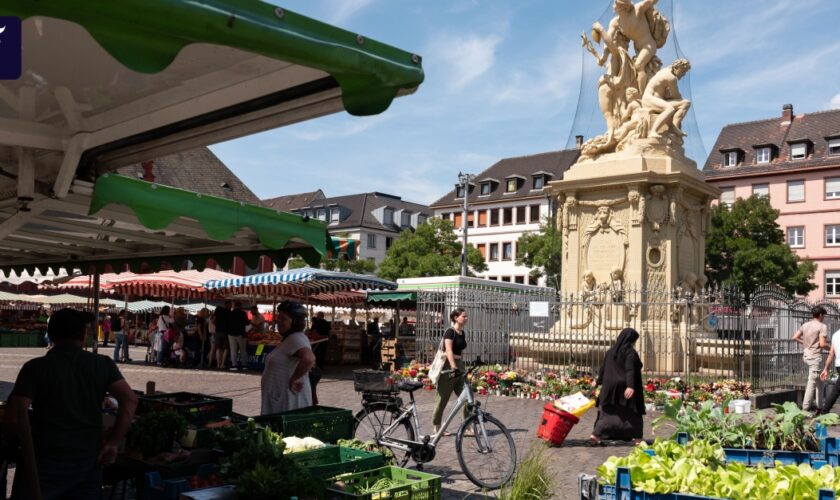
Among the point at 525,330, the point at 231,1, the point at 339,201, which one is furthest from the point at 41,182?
the point at 339,201

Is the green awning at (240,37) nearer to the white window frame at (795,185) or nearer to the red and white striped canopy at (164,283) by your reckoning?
the red and white striped canopy at (164,283)

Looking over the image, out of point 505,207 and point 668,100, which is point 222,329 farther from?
point 505,207

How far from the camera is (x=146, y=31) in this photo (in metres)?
2.54

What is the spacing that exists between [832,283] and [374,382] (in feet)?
195

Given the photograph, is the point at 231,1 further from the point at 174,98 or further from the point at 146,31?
the point at 174,98

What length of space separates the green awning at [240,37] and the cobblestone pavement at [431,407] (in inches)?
139

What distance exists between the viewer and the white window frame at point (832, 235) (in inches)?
2312

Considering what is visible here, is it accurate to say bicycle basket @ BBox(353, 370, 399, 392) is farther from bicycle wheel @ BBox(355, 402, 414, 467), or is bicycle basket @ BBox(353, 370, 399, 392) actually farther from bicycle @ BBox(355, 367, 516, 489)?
bicycle wheel @ BBox(355, 402, 414, 467)

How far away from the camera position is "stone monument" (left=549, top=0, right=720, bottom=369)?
17078 millimetres

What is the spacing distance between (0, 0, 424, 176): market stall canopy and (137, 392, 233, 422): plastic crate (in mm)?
1644

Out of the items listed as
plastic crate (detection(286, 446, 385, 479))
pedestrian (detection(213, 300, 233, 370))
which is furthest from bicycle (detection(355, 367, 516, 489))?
pedestrian (detection(213, 300, 233, 370))

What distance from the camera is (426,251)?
6319 cm

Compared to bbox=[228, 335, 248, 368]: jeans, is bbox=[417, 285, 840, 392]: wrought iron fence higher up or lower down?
higher up

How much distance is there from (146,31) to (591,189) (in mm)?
16209
